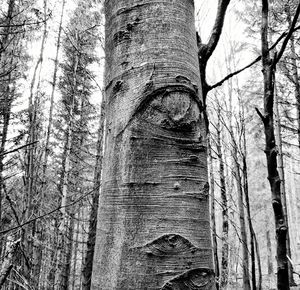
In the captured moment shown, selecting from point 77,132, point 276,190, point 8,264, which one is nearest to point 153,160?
point 276,190

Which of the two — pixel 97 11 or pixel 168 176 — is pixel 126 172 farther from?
pixel 97 11

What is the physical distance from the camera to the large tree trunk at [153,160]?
0.56 m

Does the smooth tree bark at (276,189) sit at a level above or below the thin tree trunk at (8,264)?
above

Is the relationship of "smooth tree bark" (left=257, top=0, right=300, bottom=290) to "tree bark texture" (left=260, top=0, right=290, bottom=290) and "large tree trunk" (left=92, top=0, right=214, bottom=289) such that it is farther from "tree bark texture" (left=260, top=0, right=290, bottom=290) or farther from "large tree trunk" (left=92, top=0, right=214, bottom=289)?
"large tree trunk" (left=92, top=0, right=214, bottom=289)

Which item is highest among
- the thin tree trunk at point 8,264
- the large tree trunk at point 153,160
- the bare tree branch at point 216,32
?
the bare tree branch at point 216,32

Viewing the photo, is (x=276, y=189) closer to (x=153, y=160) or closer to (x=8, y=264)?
(x=153, y=160)

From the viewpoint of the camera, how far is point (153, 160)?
0.59 metres

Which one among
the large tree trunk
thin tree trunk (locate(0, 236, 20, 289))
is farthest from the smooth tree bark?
thin tree trunk (locate(0, 236, 20, 289))

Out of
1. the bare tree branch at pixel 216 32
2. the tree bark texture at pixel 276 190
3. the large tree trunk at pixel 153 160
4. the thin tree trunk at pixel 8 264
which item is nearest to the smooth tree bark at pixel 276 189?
the tree bark texture at pixel 276 190

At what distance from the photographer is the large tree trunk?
557 millimetres

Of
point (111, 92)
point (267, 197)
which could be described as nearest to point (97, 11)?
point (111, 92)

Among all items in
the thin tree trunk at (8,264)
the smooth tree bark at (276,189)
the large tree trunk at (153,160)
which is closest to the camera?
the large tree trunk at (153,160)

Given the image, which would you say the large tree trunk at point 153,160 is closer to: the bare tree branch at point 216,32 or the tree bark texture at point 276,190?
the bare tree branch at point 216,32

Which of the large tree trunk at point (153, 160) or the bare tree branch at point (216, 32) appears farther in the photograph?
the bare tree branch at point (216, 32)
